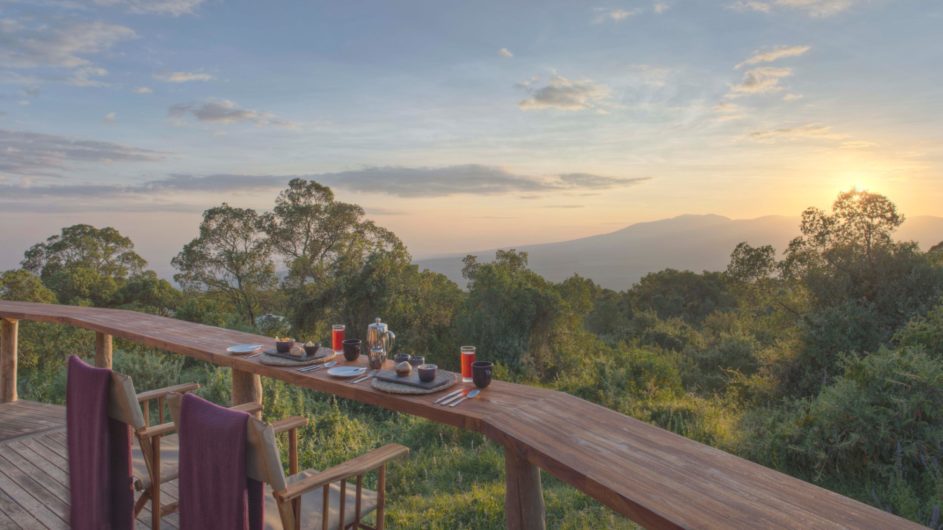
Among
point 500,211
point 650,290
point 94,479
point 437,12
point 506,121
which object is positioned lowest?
point 650,290

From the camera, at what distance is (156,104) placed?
11.0m

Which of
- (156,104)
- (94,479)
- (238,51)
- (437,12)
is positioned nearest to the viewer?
(94,479)

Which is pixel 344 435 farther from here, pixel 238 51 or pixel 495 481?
pixel 238 51

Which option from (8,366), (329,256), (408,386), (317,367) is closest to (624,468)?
(408,386)

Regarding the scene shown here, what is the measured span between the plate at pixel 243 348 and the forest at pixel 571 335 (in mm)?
1294

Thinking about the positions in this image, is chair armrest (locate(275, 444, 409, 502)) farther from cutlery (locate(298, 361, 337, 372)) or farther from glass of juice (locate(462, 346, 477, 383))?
cutlery (locate(298, 361, 337, 372))

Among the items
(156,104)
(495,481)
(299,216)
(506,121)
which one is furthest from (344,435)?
(299,216)

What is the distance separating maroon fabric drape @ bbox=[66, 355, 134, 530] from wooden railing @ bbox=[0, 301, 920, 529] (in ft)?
2.35

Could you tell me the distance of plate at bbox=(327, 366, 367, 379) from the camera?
241cm

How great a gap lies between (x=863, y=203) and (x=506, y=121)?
6.85 metres

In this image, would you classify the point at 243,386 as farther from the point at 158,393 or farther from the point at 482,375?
the point at 482,375

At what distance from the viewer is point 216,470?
1674 mm

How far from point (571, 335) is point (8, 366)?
13.4 meters

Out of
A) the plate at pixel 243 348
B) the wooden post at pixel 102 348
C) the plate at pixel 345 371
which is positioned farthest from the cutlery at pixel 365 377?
the wooden post at pixel 102 348
